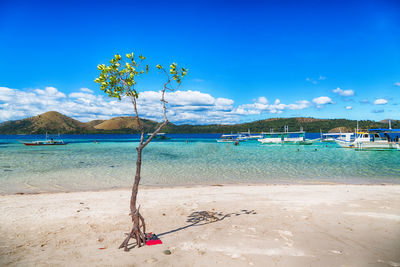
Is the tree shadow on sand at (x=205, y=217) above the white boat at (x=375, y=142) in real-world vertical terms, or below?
below

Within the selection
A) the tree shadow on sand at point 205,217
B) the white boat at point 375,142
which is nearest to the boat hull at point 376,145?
the white boat at point 375,142

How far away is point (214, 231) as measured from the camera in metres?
6.75

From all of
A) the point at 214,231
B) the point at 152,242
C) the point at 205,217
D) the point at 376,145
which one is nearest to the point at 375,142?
the point at 376,145

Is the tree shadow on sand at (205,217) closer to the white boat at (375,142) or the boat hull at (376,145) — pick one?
the boat hull at (376,145)

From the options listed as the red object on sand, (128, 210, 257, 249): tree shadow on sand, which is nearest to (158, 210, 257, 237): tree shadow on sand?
(128, 210, 257, 249): tree shadow on sand

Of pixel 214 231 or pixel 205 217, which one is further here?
pixel 205 217

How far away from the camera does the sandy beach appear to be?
5.11 metres

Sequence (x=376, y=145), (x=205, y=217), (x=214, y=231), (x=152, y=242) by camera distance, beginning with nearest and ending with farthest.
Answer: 1. (x=152, y=242)
2. (x=214, y=231)
3. (x=205, y=217)
4. (x=376, y=145)

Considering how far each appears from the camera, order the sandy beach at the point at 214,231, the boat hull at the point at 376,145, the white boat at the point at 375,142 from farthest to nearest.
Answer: the white boat at the point at 375,142
the boat hull at the point at 376,145
the sandy beach at the point at 214,231

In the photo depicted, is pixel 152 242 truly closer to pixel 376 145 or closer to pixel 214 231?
pixel 214 231

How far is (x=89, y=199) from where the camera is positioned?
11.4 metres

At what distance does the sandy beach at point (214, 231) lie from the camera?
5.11m

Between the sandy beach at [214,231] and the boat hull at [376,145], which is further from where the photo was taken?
the boat hull at [376,145]

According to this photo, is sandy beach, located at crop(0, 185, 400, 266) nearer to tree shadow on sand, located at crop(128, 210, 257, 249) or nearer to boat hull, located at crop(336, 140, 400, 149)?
tree shadow on sand, located at crop(128, 210, 257, 249)
